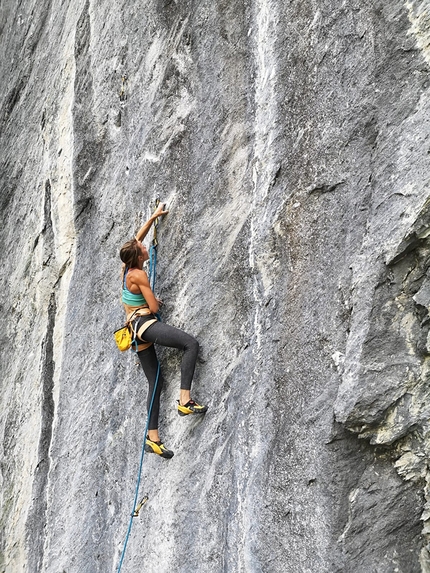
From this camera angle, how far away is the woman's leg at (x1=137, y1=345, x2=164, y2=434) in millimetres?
6258

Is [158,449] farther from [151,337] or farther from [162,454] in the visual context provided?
[151,337]

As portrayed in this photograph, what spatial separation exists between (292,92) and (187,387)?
2660 millimetres

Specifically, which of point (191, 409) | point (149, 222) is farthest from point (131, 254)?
point (191, 409)

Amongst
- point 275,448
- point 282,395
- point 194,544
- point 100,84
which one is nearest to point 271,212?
point 282,395

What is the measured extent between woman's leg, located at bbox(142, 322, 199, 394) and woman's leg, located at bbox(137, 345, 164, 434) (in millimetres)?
274

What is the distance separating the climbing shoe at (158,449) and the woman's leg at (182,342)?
655 mm

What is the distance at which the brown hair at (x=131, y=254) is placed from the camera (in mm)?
6074

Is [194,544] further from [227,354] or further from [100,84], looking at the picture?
[100,84]

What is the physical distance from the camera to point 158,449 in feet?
20.0

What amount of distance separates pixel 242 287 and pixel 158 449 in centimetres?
174

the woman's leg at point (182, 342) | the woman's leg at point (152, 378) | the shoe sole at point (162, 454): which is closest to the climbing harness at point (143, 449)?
the woman's leg at point (152, 378)

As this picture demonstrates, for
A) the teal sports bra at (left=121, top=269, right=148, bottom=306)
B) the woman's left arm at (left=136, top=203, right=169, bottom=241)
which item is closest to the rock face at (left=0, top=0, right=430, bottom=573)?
the woman's left arm at (left=136, top=203, right=169, bottom=241)

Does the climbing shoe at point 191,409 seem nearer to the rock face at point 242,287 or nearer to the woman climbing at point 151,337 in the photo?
the woman climbing at point 151,337

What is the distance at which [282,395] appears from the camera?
504 centimetres
